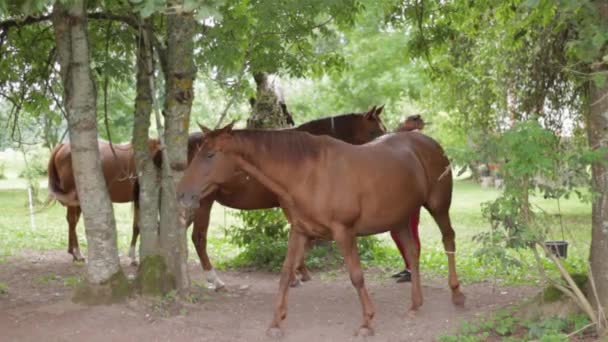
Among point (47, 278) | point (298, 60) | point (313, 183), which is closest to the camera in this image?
point (313, 183)

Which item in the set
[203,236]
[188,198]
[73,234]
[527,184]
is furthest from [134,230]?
[527,184]

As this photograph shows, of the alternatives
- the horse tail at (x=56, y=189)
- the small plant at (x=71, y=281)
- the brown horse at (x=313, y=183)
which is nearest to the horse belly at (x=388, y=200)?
the brown horse at (x=313, y=183)

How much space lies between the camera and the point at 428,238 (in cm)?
1472

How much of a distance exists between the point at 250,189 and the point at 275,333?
8.20 ft

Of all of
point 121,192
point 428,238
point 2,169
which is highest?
point 121,192

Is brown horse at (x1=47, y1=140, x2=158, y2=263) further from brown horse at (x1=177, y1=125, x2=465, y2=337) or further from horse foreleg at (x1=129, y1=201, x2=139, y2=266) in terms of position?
brown horse at (x1=177, y1=125, x2=465, y2=337)

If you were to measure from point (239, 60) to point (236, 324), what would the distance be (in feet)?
9.19

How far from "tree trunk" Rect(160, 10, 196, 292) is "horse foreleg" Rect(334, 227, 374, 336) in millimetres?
1868

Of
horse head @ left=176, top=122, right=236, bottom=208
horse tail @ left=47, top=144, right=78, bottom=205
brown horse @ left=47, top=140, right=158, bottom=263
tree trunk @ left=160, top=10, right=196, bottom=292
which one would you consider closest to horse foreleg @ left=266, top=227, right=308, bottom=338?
horse head @ left=176, top=122, right=236, bottom=208

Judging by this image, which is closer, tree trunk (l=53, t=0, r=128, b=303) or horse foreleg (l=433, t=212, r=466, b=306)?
tree trunk (l=53, t=0, r=128, b=303)

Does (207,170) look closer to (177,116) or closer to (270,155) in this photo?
(270,155)

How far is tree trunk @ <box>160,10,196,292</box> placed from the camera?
275 inches

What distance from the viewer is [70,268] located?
32.8ft

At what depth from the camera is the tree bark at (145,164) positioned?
7.21 metres
